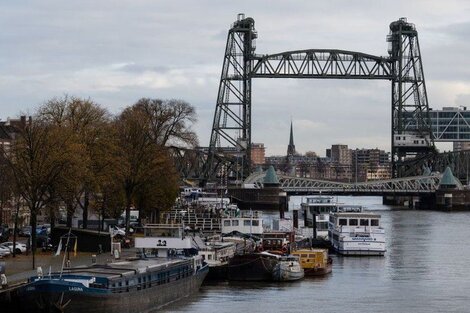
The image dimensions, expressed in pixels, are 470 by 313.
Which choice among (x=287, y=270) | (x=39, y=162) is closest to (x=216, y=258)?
(x=287, y=270)

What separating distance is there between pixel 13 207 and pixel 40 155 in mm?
25234

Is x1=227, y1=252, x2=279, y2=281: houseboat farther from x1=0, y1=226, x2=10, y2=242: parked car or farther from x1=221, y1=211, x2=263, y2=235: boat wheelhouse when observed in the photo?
x1=0, y1=226, x2=10, y2=242: parked car

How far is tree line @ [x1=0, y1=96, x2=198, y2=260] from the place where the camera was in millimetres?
71750

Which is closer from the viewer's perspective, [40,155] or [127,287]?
[127,287]

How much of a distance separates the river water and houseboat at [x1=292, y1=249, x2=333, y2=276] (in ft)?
2.27

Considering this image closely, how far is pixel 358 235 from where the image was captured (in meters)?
86.7

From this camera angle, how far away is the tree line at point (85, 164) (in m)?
71.8

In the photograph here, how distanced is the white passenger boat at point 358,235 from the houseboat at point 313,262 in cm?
1307

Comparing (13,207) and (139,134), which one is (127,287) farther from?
(13,207)

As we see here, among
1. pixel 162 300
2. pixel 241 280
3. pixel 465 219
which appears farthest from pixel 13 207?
pixel 465 219

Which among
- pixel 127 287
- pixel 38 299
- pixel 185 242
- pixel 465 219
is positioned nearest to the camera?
pixel 38 299

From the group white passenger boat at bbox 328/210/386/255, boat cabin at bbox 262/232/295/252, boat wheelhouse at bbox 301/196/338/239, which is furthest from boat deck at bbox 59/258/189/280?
boat wheelhouse at bbox 301/196/338/239

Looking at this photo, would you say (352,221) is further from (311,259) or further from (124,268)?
(124,268)

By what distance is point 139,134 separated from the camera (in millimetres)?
91312
